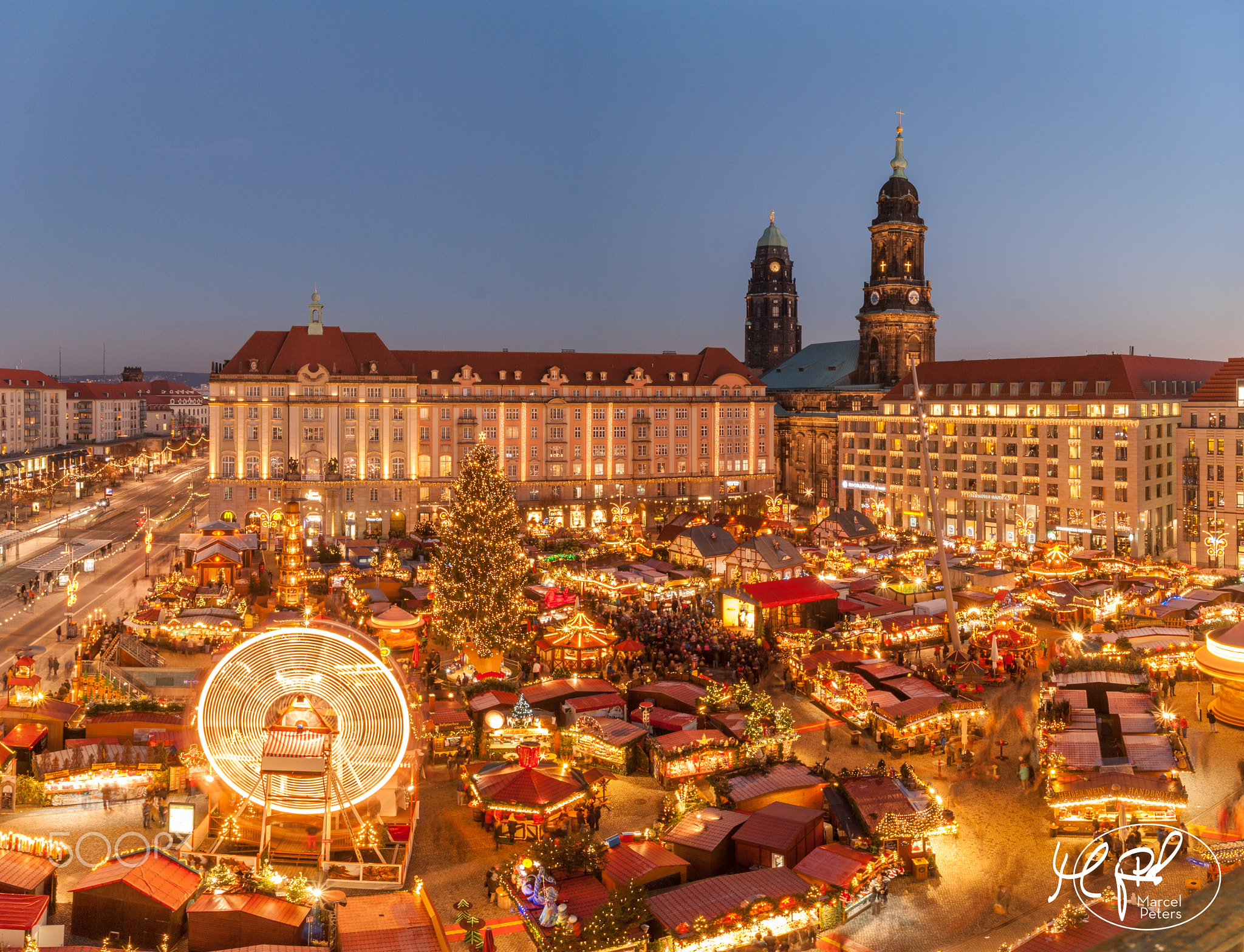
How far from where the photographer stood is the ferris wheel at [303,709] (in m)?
19.4

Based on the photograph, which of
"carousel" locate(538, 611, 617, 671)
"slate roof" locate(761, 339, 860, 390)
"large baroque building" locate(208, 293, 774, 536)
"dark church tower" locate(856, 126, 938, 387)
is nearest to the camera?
"carousel" locate(538, 611, 617, 671)

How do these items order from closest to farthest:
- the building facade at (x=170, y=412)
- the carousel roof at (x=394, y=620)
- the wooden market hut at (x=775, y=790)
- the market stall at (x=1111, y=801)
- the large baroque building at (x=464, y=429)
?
the market stall at (x=1111, y=801) < the wooden market hut at (x=775, y=790) < the carousel roof at (x=394, y=620) < the large baroque building at (x=464, y=429) < the building facade at (x=170, y=412)

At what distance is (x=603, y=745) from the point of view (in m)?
25.2

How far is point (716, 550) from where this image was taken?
162 feet

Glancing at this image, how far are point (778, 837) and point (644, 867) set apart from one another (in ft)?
9.24

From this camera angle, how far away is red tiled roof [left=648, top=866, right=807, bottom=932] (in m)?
15.9

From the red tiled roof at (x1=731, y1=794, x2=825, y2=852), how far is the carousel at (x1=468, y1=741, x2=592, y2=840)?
4.12 m

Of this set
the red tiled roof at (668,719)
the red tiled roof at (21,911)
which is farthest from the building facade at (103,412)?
the red tiled roof at (21,911)

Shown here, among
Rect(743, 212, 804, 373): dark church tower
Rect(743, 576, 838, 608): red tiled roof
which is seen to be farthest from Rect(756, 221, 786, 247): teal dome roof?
Rect(743, 576, 838, 608): red tiled roof

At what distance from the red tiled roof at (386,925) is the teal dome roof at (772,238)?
10694cm

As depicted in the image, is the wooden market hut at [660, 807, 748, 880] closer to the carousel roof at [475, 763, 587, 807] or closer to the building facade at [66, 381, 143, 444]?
the carousel roof at [475, 763, 587, 807]

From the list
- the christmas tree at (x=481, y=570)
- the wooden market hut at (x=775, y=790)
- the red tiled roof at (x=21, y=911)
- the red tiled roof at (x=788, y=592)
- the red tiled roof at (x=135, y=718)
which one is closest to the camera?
the red tiled roof at (x=21, y=911)

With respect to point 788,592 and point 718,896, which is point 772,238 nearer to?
point 788,592
